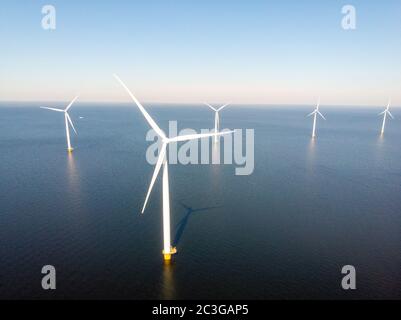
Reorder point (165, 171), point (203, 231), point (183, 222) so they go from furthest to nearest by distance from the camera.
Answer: point (183, 222) → point (203, 231) → point (165, 171)

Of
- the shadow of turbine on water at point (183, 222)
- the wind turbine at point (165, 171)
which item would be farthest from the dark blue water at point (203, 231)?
the wind turbine at point (165, 171)

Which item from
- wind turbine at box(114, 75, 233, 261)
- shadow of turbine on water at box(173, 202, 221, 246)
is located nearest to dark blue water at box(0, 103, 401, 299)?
shadow of turbine on water at box(173, 202, 221, 246)

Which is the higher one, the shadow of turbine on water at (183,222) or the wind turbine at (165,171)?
the wind turbine at (165,171)

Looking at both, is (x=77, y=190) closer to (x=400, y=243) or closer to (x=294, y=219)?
(x=294, y=219)

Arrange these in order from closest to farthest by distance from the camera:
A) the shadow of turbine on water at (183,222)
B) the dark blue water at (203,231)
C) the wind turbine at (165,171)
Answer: the wind turbine at (165,171)
the dark blue water at (203,231)
the shadow of turbine on water at (183,222)

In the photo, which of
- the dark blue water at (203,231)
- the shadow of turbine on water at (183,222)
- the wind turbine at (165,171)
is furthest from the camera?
the shadow of turbine on water at (183,222)

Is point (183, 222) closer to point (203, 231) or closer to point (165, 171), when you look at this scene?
point (203, 231)

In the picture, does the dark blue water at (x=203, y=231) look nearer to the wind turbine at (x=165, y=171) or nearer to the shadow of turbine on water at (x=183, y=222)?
the shadow of turbine on water at (x=183, y=222)

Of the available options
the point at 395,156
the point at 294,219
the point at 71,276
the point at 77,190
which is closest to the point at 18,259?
the point at 71,276

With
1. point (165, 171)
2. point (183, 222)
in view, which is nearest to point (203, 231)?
point (183, 222)
